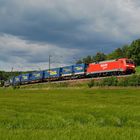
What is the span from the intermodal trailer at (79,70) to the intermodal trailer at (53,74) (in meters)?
8.53

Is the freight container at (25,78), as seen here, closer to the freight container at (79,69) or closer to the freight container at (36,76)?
the freight container at (36,76)

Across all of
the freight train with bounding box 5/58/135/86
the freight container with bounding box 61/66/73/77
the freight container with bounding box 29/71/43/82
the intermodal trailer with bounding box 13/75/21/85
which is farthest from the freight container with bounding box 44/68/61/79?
the intermodal trailer with bounding box 13/75/21/85

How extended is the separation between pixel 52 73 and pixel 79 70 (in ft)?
47.7

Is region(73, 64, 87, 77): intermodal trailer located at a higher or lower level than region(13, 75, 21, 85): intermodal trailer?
higher

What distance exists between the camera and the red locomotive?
7824cm

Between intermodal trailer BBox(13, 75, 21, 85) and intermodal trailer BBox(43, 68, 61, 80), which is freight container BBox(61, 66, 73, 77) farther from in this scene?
intermodal trailer BBox(13, 75, 21, 85)

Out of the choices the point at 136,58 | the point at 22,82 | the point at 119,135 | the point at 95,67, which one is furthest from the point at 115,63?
the point at 136,58

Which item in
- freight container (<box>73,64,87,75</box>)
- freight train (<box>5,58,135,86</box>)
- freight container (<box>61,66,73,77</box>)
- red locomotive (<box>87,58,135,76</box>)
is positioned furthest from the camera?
freight container (<box>61,66,73,77</box>)

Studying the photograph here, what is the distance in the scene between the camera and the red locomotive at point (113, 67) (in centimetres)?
7824

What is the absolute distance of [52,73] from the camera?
105m

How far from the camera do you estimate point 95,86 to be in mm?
75562

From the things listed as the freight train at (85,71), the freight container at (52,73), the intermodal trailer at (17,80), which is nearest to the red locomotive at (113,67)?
the freight train at (85,71)

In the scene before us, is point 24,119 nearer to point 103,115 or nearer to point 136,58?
point 103,115

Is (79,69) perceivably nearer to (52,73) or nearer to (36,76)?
(52,73)
